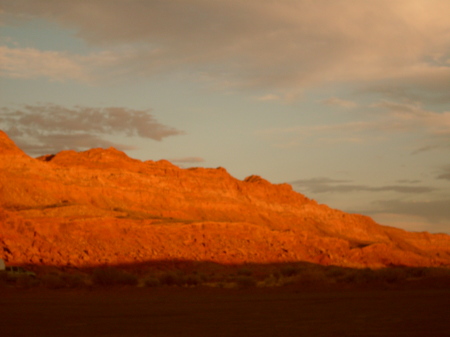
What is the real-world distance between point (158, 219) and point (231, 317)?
4459cm

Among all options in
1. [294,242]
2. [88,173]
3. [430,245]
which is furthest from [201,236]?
[430,245]

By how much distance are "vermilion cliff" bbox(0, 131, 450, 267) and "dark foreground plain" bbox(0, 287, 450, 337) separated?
27126 millimetres

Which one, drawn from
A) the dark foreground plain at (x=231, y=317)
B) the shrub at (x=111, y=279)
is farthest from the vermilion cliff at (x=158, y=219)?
the dark foreground plain at (x=231, y=317)

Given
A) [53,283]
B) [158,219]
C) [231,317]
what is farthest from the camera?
[158,219]

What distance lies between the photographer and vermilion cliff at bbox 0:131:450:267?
4522 cm

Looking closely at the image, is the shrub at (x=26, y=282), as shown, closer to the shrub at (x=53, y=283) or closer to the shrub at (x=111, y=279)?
the shrub at (x=53, y=283)

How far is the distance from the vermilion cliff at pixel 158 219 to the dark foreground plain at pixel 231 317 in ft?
89.0

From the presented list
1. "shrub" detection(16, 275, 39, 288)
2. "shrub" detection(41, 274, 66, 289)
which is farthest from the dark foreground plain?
"shrub" detection(16, 275, 39, 288)

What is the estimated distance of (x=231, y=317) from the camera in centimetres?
1230

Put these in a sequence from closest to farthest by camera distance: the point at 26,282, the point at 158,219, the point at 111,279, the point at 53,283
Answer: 1. the point at 53,283
2. the point at 26,282
3. the point at 111,279
4. the point at 158,219

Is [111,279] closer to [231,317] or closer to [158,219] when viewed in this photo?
[231,317]

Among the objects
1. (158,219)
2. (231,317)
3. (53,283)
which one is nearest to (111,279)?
(53,283)

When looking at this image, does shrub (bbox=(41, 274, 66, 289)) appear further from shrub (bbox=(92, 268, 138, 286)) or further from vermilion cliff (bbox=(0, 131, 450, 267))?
vermilion cliff (bbox=(0, 131, 450, 267))

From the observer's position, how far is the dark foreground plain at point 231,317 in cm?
989
